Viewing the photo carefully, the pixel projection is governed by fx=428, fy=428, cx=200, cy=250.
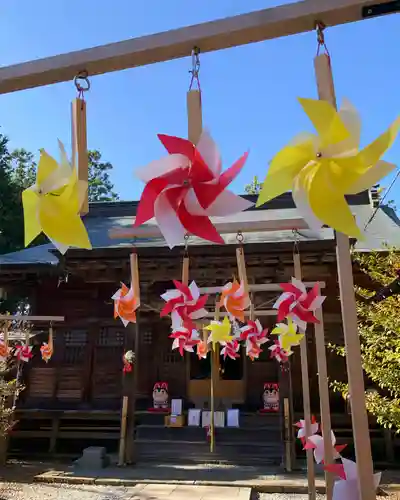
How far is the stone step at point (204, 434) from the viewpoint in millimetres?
8703

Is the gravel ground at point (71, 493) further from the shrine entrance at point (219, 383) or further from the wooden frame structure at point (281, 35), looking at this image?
the wooden frame structure at point (281, 35)

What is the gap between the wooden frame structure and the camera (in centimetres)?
145

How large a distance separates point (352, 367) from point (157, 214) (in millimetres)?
860

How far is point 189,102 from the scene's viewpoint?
163 centimetres

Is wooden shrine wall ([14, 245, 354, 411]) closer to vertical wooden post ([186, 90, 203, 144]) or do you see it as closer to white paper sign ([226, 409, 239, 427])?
white paper sign ([226, 409, 239, 427])

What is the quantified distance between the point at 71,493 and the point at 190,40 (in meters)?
6.97

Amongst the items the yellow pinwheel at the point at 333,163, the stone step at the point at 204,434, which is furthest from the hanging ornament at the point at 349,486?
the stone step at the point at 204,434

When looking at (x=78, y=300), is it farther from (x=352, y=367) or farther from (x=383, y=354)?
(x=352, y=367)

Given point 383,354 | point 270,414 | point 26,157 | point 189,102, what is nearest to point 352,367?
point 189,102

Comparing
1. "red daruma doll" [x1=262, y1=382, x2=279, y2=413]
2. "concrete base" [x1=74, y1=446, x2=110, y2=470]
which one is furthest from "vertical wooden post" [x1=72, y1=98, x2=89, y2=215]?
"red daruma doll" [x1=262, y1=382, x2=279, y2=413]

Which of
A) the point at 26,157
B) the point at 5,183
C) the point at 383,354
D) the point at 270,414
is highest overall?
the point at 26,157

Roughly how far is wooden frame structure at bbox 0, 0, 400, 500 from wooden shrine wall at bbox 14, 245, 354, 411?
603cm

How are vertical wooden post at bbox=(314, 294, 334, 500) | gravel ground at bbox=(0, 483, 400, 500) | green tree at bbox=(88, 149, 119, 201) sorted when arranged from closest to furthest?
vertical wooden post at bbox=(314, 294, 334, 500), gravel ground at bbox=(0, 483, 400, 500), green tree at bbox=(88, 149, 119, 201)

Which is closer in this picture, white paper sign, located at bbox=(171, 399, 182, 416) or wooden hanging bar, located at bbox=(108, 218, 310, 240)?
wooden hanging bar, located at bbox=(108, 218, 310, 240)
